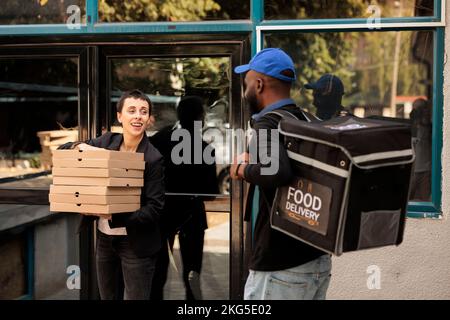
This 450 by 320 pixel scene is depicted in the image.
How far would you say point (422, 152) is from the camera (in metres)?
4.62

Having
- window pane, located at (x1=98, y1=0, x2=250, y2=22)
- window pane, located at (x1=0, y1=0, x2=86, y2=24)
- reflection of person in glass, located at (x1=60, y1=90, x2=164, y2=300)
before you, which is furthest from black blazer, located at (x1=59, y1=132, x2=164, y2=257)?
window pane, located at (x1=0, y1=0, x2=86, y2=24)

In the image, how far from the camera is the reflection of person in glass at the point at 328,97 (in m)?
4.84

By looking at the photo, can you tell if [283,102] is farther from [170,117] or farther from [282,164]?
[170,117]

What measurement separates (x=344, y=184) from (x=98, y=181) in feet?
5.36

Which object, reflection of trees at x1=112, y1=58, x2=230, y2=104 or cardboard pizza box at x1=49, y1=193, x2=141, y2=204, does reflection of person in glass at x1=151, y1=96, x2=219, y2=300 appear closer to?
reflection of trees at x1=112, y1=58, x2=230, y2=104

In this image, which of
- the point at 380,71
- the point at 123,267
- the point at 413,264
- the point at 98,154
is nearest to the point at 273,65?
the point at 98,154

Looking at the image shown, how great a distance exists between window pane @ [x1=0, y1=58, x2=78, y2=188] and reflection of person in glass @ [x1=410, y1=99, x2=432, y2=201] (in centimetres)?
273

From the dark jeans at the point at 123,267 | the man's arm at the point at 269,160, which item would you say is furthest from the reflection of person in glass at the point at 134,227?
the man's arm at the point at 269,160

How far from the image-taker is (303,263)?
2938mm

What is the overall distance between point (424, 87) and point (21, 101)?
335 centimetres

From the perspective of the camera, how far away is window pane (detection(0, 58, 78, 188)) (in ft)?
17.1

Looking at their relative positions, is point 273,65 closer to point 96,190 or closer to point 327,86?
point 96,190

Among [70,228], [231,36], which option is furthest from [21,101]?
[231,36]

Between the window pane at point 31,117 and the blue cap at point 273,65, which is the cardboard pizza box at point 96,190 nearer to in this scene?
the blue cap at point 273,65
